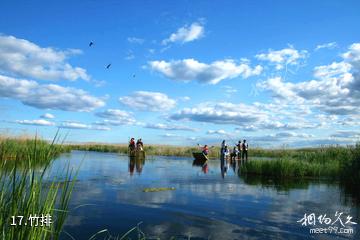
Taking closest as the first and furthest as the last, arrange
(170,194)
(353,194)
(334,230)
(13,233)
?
(13,233), (334,230), (170,194), (353,194)

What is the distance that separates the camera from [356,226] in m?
9.45

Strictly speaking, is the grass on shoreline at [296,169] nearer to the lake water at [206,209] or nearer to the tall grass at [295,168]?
the tall grass at [295,168]

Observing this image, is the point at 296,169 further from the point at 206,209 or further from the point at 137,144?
the point at 137,144

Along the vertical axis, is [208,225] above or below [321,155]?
below

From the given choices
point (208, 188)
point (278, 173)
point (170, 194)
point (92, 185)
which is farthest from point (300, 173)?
point (92, 185)

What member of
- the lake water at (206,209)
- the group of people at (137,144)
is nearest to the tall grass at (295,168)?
the lake water at (206,209)

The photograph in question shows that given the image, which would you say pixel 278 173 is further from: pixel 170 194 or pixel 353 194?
pixel 170 194

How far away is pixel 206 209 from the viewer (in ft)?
36.6

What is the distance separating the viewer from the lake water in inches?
338

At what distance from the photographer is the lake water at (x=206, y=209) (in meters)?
8.58

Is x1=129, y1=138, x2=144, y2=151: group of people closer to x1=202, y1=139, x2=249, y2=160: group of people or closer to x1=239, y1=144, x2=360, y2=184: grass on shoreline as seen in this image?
x1=202, y1=139, x2=249, y2=160: group of people

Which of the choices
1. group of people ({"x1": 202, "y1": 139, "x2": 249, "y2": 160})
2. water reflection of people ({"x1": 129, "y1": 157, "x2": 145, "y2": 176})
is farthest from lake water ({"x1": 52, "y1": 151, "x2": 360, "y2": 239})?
group of people ({"x1": 202, "y1": 139, "x2": 249, "y2": 160})

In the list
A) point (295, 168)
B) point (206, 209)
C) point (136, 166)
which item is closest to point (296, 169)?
point (295, 168)

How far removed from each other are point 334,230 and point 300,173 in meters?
12.1
